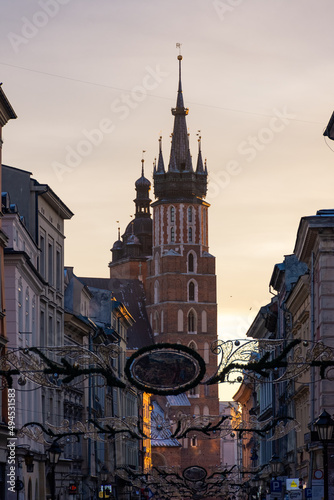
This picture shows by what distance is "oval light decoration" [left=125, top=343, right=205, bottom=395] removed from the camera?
27547 millimetres

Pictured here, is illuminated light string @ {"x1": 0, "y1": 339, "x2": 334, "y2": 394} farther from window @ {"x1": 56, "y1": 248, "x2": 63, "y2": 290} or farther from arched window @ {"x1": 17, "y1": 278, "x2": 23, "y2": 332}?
window @ {"x1": 56, "y1": 248, "x2": 63, "y2": 290}

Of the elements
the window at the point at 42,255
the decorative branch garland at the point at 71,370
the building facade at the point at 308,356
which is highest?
the window at the point at 42,255

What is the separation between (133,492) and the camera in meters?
110

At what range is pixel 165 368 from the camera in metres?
27.5

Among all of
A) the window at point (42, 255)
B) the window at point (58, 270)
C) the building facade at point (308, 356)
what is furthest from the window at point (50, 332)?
the building facade at point (308, 356)

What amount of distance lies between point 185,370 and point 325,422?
3669 mm

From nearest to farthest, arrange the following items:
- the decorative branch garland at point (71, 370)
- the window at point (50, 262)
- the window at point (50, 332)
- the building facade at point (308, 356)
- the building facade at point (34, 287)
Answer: the decorative branch garland at point (71, 370) < the building facade at point (308, 356) < the building facade at point (34, 287) < the window at point (50, 332) < the window at point (50, 262)

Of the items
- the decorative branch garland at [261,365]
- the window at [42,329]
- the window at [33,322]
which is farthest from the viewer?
the window at [42,329]

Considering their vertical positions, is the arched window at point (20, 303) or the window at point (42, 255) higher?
the window at point (42, 255)

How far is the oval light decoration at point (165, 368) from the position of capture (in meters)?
27.5

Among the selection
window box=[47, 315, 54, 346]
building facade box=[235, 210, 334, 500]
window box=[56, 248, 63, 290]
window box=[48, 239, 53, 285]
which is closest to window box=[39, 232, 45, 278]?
window box=[48, 239, 53, 285]

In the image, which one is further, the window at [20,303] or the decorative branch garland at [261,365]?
the window at [20,303]

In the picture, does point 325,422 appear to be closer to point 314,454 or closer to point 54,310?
point 314,454

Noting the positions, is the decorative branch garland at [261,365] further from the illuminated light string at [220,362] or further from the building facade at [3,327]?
the building facade at [3,327]
